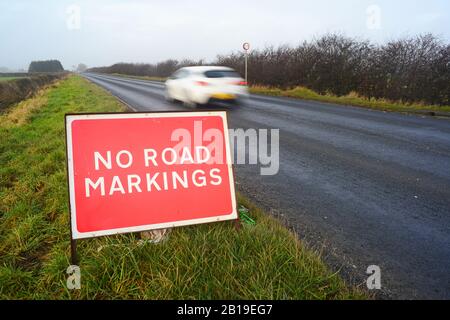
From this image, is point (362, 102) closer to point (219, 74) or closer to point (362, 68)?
point (362, 68)

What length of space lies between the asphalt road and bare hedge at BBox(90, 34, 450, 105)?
7.75 meters

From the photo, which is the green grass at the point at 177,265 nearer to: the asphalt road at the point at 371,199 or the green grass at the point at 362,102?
the asphalt road at the point at 371,199

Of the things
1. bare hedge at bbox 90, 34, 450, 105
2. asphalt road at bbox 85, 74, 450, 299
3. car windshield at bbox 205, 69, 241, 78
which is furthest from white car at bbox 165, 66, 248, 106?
bare hedge at bbox 90, 34, 450, 105

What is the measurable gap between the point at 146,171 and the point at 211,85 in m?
9.43

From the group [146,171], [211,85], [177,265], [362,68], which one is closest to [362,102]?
[362,68]

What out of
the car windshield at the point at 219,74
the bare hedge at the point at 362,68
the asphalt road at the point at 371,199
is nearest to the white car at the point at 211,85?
the car windshield at the point at 219,74

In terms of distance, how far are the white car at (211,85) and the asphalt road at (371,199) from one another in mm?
4405

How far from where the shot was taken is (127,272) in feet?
8.42

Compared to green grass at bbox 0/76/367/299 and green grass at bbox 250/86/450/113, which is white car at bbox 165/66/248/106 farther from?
green grass at bbox 0/76/367/299

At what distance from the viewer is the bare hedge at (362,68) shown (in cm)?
1458

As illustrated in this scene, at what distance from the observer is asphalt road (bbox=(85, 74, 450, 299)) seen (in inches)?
112

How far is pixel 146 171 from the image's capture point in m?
2.95
